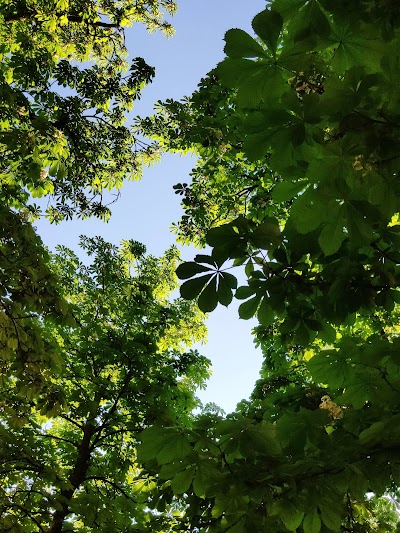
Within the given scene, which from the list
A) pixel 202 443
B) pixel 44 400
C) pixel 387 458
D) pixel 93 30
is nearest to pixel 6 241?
pixel 44 400

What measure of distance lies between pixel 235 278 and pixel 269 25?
0.94 metres

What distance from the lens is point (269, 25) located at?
4.37ft

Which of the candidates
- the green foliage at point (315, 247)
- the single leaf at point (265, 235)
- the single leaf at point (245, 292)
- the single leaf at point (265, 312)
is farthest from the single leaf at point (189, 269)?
the single leaf at point (265, 312)

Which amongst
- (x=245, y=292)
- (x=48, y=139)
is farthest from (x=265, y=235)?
(x=48, y=139)

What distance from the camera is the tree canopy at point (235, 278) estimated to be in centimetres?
138

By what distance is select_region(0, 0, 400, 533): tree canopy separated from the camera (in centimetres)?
138

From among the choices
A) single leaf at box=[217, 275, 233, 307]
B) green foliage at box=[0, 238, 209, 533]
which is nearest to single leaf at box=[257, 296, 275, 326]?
single leaf at box=[217, 275, 233, 307]

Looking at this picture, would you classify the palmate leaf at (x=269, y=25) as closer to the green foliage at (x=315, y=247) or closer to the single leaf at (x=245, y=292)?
the green foliage at (x=315, y=247)

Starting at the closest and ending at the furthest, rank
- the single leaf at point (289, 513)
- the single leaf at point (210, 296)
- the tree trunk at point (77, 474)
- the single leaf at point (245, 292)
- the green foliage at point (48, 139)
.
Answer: the single leaf at point (289, 513), the single leaf at point (210, 296), the single leaf at point (245, 292), the green foliage at point (48, 139), the tree trunk at point (77, 474)

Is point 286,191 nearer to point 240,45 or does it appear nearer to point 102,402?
point 240,45

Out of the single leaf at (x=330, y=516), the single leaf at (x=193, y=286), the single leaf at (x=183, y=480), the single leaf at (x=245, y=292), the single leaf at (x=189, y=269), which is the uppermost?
the single leaf at (x=245, y=292)

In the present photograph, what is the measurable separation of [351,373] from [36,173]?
4.49 metres

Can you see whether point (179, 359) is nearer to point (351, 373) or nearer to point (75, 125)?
point (75, 125)

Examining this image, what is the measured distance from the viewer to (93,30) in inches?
328
